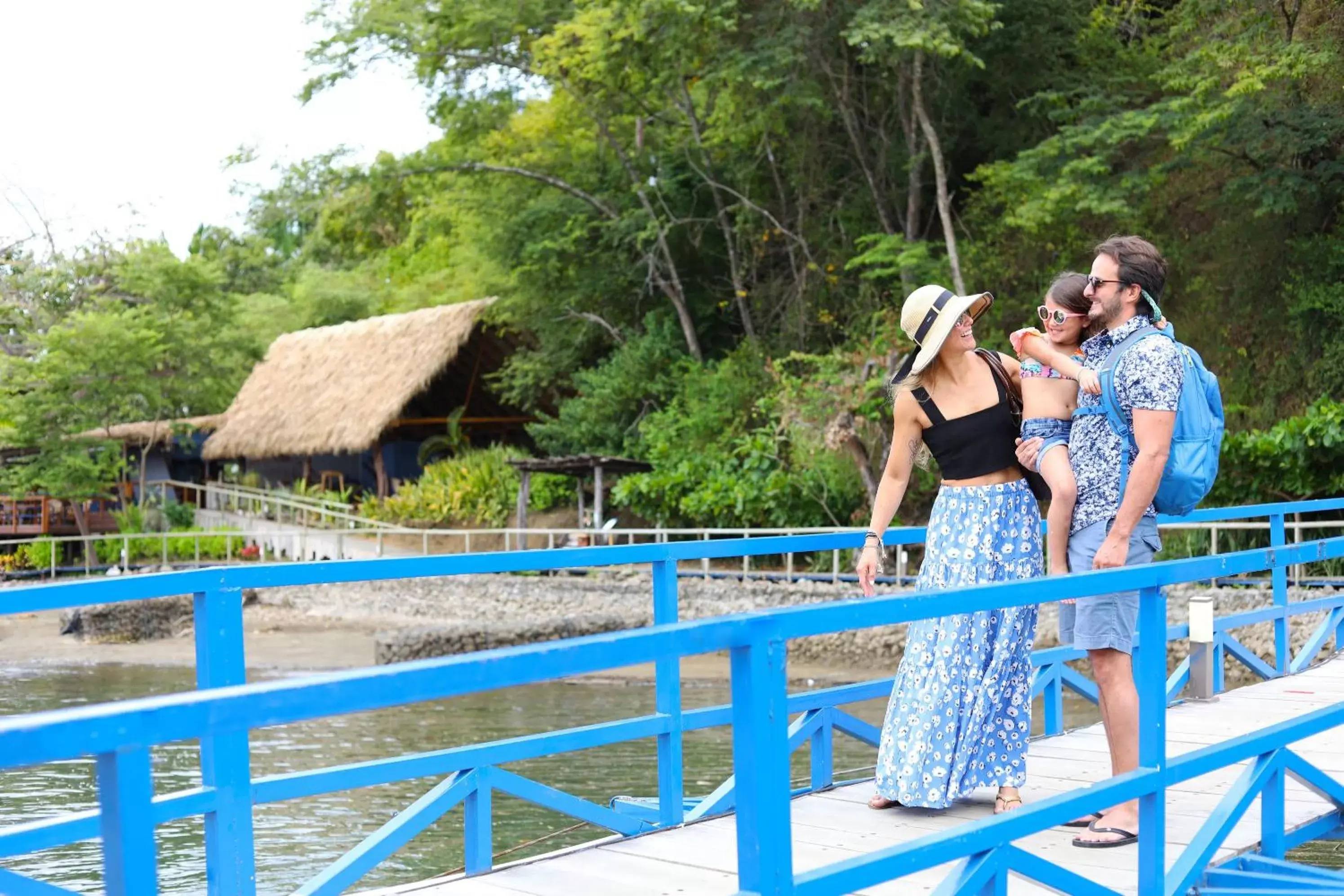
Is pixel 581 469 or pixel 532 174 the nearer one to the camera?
pixel 581 469

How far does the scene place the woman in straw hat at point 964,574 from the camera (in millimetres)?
4074

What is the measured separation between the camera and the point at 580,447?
27.1m

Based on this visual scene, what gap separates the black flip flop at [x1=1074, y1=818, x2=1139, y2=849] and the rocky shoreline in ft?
33.2

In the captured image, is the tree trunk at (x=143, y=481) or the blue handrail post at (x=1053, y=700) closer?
the blue handrail post at (x=1053, y=700)

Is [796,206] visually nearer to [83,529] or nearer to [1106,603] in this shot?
[83,529]

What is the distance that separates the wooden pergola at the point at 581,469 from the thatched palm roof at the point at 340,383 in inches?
214

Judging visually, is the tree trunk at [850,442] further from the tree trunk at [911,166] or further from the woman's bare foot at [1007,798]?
the woman's bare foot at [1007,798]

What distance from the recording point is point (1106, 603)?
13.3ft

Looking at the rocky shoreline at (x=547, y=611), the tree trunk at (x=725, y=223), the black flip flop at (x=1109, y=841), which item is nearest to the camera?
the black flip flop at (x=1109, y=841)

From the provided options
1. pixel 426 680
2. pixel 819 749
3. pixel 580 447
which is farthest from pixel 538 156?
pixel 426 680

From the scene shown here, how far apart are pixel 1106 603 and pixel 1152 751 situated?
76 cm

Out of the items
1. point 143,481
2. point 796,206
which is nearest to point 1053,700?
point 796,206

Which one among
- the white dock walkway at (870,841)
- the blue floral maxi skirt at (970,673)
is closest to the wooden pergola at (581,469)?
the white dock walkway at (870,841)

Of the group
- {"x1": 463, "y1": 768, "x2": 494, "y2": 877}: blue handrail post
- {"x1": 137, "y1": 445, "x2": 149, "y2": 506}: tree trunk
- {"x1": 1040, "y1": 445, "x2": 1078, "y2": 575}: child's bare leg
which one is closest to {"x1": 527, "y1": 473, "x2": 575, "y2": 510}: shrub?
{"x1": 137, "y1": 445, "x2": 149, "y2": 506}: tree trunk
